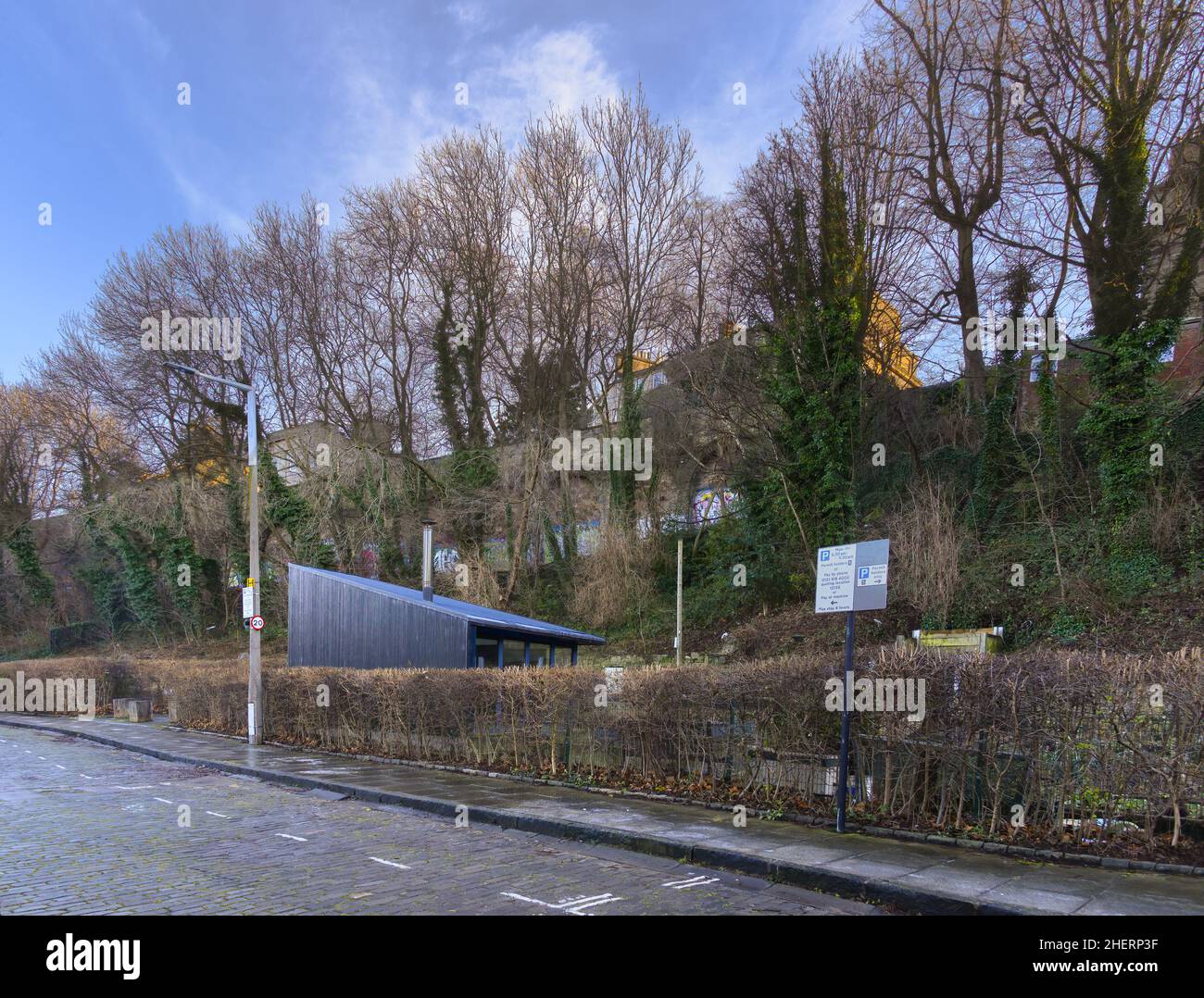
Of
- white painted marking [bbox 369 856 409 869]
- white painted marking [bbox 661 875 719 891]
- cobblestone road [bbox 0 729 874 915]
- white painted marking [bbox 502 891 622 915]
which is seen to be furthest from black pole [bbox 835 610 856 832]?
white painted marking [bbox 369 856 409 869]

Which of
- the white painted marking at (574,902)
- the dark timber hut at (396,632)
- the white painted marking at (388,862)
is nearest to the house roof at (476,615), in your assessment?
the dark timber hut at (396,632)

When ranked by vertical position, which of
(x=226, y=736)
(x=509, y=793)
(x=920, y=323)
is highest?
(x=920, y=323)

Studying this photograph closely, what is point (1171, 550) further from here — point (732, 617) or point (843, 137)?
point (843, 137)

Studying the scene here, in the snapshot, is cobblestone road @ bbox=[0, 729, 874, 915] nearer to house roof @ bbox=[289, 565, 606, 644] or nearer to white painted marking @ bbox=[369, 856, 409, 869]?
white painted marking @ bbox=[369, 856, 409, 869]

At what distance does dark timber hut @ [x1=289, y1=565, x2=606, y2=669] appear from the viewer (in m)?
19.1

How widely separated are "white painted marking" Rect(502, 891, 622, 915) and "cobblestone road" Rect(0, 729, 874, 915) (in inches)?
0.6

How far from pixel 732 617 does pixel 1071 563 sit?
1080 cm

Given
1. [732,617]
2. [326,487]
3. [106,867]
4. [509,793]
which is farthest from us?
[326,487]

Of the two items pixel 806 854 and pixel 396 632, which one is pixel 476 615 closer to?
pixel 396 632

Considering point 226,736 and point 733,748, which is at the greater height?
point 733,748

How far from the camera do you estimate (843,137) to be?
26.2 metres

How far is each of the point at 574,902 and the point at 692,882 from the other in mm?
1319

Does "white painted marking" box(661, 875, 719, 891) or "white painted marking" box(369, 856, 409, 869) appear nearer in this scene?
"white painted marking" box(661, 875, 719, 891)
